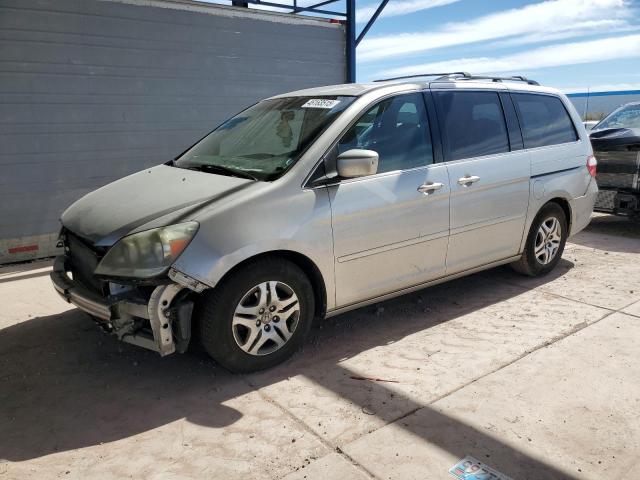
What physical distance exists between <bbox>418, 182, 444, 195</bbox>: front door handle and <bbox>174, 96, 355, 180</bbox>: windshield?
0.81 metres

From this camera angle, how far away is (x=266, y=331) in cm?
348

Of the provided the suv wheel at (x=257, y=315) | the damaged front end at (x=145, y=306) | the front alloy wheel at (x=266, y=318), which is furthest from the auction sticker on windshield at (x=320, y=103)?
the damaged front end at (x=145, y=306)

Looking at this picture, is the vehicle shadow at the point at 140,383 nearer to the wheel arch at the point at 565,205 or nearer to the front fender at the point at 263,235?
Result: the front fender at the point at 263,235

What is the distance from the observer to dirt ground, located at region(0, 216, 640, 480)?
268cm

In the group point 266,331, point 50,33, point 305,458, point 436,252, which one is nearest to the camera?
point 305,458

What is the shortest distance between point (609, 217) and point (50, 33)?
332 inches

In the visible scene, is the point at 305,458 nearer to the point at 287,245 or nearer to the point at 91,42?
the point at 287,245

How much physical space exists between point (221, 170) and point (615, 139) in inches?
232

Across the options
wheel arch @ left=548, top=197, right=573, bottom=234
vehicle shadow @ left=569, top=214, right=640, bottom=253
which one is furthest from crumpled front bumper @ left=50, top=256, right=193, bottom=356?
vehicle shadow @ left=569, top=214, right=640, bottom=253

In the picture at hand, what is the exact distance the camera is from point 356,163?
3514mm

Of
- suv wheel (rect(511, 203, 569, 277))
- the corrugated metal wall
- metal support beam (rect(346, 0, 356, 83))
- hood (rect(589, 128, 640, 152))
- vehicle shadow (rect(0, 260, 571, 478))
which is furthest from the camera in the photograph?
metal support beam (rect(346, 0, 356, 83))

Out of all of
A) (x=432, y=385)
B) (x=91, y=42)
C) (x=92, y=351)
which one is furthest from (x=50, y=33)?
→ (x=432, y=385)

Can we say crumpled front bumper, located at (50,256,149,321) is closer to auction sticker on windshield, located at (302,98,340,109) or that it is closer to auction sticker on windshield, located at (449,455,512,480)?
auction sticker on windshield, located at (449,455,512,480)

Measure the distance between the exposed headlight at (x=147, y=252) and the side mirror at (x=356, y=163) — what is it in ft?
3.36
